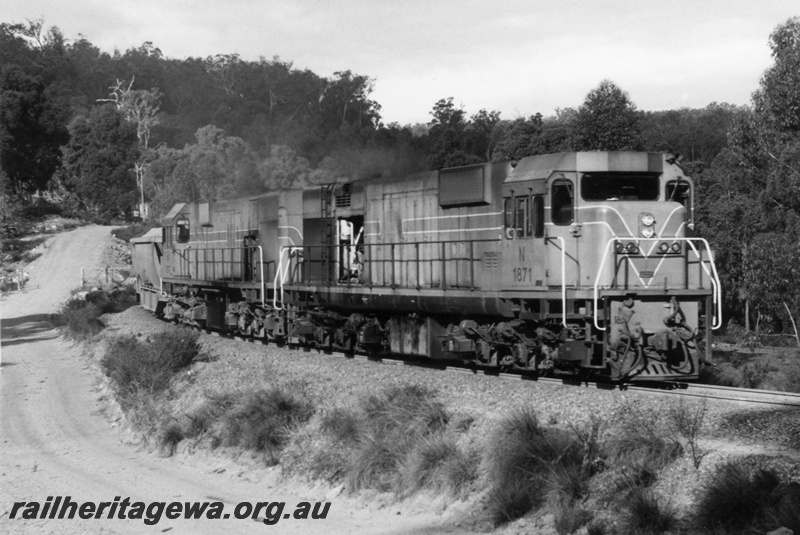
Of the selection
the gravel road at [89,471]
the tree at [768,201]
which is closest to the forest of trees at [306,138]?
the tree at [768,201]

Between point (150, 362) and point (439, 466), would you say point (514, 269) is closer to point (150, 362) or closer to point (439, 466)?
point (439, 466)

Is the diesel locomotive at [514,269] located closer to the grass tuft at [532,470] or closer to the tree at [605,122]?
the grass tuft at [532,470]

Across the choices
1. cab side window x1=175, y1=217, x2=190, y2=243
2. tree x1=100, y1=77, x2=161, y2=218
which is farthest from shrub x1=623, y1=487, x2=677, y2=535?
tree x1=100, y1=77, x2=161, y2=218

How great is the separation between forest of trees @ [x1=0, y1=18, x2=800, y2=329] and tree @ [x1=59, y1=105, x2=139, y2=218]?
0.14m

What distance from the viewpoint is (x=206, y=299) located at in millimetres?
27453

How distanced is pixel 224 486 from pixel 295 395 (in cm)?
253

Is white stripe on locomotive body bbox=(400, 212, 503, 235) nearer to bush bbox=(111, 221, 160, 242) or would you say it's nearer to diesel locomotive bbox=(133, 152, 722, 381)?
diesel locomotive bbox=(133, 152, 722, 381)

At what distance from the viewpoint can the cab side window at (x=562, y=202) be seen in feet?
48.5

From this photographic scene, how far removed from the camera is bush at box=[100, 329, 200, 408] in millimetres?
19422

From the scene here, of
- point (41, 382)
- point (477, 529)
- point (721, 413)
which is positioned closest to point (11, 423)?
point (41, 382)

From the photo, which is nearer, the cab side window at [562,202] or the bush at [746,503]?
the bush at [746,503]

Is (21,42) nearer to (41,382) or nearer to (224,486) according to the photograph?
(41,382)

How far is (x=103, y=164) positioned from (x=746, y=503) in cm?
8586

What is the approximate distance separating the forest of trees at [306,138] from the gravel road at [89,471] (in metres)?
7.59
